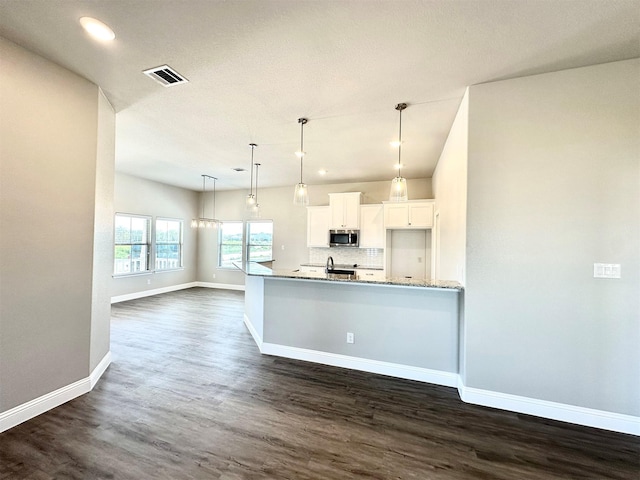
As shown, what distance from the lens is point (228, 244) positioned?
8336 mm

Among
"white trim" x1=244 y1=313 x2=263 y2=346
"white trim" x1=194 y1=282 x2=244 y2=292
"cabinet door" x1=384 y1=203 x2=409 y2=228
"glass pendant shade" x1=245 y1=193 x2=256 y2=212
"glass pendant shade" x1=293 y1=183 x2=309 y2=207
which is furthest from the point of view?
"white trim" x1=194 y1=282 x2=244 y2=292

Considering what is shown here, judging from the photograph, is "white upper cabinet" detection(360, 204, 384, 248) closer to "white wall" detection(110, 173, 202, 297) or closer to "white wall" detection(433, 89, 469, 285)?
"white wall" detection(433, 89, 469, 285)

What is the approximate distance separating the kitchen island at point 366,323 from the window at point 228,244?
4920 mm

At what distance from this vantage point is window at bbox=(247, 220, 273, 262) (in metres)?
7.82

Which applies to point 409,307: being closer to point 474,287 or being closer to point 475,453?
point 474,287

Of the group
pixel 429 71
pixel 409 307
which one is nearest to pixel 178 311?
pixel 409 307

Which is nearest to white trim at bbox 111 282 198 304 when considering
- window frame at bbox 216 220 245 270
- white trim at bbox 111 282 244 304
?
white trim at bbox 111 282 244 304

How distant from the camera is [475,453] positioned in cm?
190

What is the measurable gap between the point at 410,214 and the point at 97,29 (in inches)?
203

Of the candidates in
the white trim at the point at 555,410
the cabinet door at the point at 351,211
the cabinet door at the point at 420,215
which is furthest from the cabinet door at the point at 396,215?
the white trim at the point at 555,410

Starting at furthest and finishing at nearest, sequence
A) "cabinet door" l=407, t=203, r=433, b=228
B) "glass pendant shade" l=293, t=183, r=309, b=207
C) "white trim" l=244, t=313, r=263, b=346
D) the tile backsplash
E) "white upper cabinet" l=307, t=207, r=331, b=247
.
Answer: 1. "white upper cabinet" l=307, t=207, r=331, b=247
2. the tile backsplash
3. "cabinet door" l=407, t=203, r=433, b=228
4. "white trim" l=244, t=313, r=263, b=346
5. "glass pendant shade" l=293, t=183, r=309, b=207

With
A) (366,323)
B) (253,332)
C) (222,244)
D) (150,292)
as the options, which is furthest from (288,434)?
(222,244)

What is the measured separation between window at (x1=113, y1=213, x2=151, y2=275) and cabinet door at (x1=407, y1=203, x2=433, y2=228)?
636cm

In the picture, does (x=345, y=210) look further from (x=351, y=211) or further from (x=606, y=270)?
(x=606, y=270)
